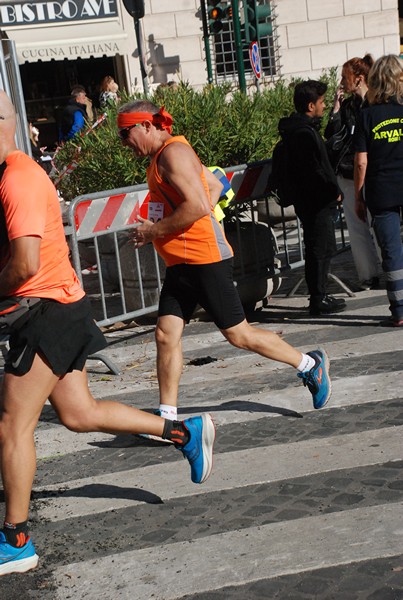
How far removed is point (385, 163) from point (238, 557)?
4287 mm

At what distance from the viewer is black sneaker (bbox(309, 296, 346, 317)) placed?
28.0 feet

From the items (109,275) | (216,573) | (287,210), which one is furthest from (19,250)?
(287,210)

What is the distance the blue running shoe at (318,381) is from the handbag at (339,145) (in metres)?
3.62

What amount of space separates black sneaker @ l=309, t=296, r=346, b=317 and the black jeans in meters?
0.04

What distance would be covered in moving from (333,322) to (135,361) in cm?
167

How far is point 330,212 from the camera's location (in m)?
8.52

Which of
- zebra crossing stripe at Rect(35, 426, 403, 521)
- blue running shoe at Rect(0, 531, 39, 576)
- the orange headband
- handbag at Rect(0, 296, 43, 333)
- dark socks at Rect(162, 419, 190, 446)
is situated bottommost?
zebra crossing stripe at Rect(35, 426, 403, 521)

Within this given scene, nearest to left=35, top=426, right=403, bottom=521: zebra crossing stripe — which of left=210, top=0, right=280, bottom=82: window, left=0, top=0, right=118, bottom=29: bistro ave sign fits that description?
left=0, top=0, right=118, bottom=29: bistro ave sign

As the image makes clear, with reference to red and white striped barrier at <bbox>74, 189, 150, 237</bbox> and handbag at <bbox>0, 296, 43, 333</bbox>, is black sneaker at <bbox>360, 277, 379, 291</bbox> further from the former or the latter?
handbag at <bbox>0, 296, 43, 333</bbox>

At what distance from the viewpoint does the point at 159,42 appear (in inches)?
1032

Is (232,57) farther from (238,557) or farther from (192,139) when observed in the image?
(238,557)

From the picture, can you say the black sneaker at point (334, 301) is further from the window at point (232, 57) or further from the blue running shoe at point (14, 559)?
the window at point (232, 57)

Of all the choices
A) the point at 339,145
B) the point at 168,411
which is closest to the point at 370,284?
the point at 339,145

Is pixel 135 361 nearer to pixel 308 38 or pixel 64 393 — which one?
pixel 64 393
